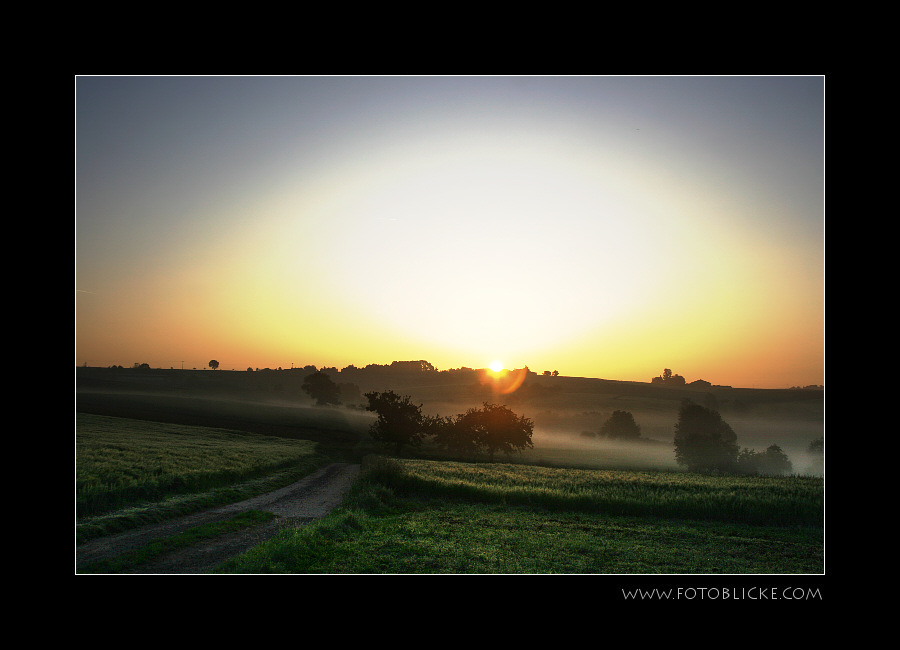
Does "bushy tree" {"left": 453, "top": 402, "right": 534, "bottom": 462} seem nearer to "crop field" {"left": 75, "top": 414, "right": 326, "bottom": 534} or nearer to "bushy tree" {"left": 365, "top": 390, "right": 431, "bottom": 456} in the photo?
"bushy tree" {"left": 365, "top": 390, "right": 431, "bottom": 456}

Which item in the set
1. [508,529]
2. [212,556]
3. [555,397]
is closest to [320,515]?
[212,556]

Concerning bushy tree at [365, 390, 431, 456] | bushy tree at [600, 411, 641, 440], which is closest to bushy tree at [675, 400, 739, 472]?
bushy tree at [600, 411, 641, 440]

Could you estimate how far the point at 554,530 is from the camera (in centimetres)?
1658

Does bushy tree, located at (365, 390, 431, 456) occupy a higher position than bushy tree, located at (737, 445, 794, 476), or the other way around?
bushy tree, located at (365, 390, 431, 456)

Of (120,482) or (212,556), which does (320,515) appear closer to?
(212,556)

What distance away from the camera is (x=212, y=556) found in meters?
12.5

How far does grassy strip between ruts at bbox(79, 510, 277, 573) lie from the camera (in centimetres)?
1155

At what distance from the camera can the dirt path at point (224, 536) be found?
12.1 meters

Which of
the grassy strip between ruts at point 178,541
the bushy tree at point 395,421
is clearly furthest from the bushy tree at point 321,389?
the grassy strip between ruts at point 178,541

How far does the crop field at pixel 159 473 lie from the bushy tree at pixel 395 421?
24.7 ft

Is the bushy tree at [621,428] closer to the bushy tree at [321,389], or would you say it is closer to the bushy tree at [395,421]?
the bushy tree at [395,421]

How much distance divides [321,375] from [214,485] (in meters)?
90.1

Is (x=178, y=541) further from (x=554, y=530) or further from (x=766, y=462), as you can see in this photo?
(x=766, y=462)

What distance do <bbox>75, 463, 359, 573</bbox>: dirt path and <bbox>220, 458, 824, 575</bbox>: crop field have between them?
1.31 m
